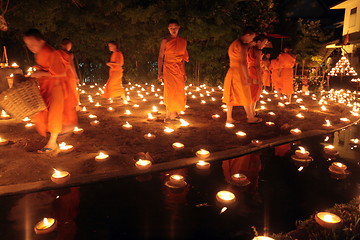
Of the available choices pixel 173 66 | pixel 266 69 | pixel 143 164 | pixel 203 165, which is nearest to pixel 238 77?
pixel 173 66

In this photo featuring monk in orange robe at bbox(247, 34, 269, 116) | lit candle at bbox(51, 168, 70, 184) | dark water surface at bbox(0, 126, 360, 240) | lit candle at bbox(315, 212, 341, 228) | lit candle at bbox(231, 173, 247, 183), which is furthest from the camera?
monk in orange robe at bbox(247, 34, 269, 116)

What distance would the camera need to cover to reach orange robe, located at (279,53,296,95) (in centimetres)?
891

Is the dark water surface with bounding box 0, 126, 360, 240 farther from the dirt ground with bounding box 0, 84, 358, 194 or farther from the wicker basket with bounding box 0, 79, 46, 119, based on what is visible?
the wicker basket with bounding box 0, 79, 46, 119

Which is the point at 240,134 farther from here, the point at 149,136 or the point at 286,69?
the point at 286,69

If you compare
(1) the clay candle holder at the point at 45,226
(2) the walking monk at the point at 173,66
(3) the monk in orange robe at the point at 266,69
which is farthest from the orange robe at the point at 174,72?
(3) the monk in orange robe at the point at 266,69

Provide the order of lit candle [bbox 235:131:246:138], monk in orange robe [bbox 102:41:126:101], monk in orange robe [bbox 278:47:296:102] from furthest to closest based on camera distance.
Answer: monk in orange robe [bbox 278:47:296:102]
monk in orange robe [bbox 102:41:126:101]
lit candle [bbox 235:131:246:138]

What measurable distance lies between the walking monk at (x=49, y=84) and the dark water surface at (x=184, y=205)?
1.30 metres

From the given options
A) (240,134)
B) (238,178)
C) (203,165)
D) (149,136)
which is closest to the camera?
(238,178)

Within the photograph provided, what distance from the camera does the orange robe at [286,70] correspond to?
351 inches

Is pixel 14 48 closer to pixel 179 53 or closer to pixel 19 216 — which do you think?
pixel 179 53

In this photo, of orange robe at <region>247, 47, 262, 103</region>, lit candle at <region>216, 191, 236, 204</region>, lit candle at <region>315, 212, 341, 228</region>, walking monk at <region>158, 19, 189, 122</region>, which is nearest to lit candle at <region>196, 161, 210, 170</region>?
lit candle at <region>216, 191, 236, 204</region>

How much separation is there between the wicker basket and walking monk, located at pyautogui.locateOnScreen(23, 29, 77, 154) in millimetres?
348

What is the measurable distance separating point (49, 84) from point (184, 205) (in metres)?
2.67

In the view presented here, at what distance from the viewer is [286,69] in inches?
364
